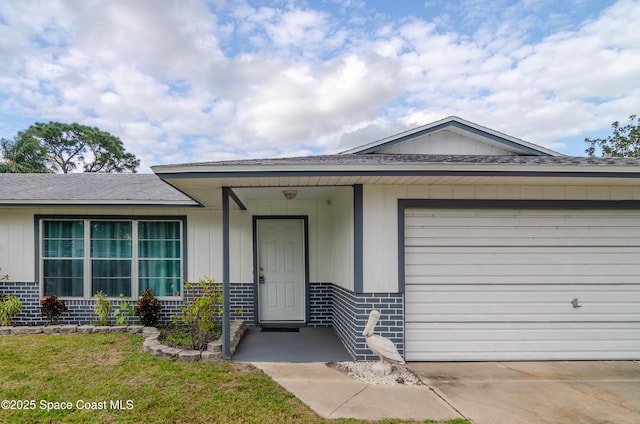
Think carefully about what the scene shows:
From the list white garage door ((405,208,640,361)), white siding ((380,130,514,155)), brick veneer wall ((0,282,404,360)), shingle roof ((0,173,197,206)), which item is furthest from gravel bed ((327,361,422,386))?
shingle roof ((0,173,197,206))

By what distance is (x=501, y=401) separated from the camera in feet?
11.6

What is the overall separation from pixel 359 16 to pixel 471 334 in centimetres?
818

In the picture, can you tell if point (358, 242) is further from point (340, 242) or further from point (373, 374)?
point (373, 374)

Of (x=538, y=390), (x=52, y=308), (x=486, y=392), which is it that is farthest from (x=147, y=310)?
(x=538, y=390)

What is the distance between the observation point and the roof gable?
6512mm

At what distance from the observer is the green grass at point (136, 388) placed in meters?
3.18

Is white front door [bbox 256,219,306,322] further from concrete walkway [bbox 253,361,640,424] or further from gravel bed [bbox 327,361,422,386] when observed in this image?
gravel bed [bbox 327,361,422,386]

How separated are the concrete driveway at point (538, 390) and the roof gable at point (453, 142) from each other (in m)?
3.68

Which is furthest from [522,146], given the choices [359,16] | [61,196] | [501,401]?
[61,196]

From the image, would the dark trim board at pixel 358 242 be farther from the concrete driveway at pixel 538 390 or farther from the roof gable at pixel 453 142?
the roof gable at pixel 453 142

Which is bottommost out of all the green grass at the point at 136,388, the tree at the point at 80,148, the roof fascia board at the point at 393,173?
the green grass at the point at 136,388

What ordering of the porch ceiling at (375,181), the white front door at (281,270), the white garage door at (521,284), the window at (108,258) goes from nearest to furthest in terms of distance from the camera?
1. the porch ceiling at (375,181)
2. the white garage door at (521,284)
3. the window at (108,258)
4. the white front door at (281,270)

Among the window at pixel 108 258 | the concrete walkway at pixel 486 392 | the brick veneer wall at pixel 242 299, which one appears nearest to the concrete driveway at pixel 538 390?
the concrete walkway at pixel 486 392

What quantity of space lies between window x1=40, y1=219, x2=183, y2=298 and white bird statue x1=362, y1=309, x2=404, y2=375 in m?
4.33
